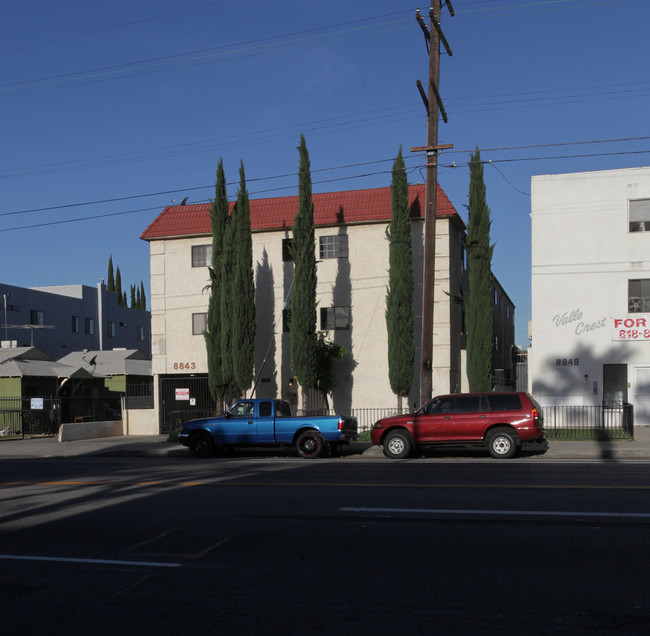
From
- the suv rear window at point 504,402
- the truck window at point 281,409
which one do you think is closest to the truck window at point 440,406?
the suv rear window at point 504,402

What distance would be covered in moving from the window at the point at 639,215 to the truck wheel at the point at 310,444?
44.4 feet

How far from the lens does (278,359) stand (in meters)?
29.1

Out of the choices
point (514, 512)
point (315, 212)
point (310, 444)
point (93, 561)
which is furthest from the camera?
point (315, 212)

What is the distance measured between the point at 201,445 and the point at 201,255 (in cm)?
1183

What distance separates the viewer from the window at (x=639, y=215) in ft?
81.2

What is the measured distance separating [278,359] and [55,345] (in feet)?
113

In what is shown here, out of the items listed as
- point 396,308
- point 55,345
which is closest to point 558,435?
point 396,308

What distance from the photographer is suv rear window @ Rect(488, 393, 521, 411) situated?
18109mm

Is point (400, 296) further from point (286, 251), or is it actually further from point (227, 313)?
point (227, 313)

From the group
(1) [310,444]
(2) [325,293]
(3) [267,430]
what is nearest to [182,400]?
(2) [325,293]

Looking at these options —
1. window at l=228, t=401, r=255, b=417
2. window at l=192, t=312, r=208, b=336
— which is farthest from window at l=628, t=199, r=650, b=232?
window at l=192, t=312, r=208, b=336

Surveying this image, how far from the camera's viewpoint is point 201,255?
30844 mm

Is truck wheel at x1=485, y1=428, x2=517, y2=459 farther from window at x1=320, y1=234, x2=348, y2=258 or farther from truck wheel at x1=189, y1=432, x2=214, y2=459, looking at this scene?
window at x1=320, y1=234, x2=348, y2=258

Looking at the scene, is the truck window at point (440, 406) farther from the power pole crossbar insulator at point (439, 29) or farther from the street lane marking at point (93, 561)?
the street lane marking at point (93, 561)
